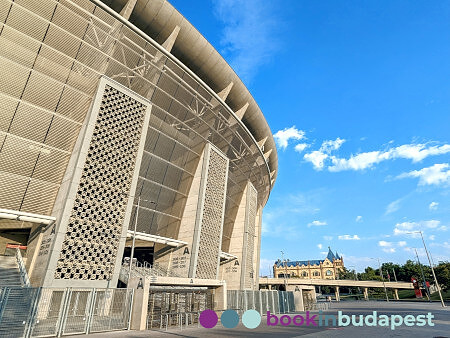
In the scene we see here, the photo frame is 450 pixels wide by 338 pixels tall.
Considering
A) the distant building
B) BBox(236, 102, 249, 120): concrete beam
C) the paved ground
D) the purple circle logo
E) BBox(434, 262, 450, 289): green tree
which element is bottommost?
the paved ground

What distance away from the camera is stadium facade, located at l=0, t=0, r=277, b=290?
55.4 feet

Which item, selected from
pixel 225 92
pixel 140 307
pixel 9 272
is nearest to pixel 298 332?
pixel 140 307

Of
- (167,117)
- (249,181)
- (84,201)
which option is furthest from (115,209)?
(249,181)

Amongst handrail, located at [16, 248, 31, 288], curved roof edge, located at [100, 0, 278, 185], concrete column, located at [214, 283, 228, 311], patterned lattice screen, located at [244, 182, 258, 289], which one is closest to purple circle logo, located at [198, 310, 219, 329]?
concrete column, located at [214, 283, 228, 311]

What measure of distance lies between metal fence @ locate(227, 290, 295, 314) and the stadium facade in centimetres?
330

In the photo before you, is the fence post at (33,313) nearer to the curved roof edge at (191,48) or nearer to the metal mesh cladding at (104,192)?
the metal mesh cladding at (104,192)

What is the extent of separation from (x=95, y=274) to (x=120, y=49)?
16.2 metres

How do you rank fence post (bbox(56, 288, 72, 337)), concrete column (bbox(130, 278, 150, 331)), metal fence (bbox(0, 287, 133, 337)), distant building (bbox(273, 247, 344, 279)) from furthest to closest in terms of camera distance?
distant building (bbox(273, 247, 344, 279)) → concrete column (bbox(130, 278, 150, 331)) → fence post (bbox(56, 288, 72, 337)) → metal fence (bbox(0, 287, 133, 337))

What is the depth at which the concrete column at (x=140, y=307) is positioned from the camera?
1403 cm

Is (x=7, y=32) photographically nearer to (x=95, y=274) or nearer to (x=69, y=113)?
(x=69, y=113)

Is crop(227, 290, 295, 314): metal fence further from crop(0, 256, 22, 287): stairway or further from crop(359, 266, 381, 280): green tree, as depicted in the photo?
crop(359, 266, 381, 280): green tree

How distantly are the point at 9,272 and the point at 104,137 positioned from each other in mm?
10083

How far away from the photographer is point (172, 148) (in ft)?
85.1

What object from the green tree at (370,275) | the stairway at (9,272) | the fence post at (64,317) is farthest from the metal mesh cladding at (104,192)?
the green tree at (370,275)
